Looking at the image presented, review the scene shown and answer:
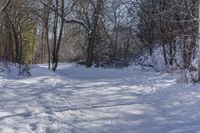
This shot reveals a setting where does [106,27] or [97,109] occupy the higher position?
[106,27]

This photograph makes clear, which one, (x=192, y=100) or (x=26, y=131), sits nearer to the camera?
(x=26, y=131)

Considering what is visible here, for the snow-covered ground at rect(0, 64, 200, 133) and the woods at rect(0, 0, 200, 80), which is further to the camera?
the woods at rect(0, 0, 200, 80)

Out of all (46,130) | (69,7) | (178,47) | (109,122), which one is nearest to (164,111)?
(109,122)

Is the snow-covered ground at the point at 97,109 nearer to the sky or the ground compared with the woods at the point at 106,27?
nearer to the ground

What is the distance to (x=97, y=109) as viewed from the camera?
31.6 ft

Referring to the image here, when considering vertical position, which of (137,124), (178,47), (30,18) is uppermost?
(30,18)

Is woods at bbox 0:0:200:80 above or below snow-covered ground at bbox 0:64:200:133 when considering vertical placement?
above

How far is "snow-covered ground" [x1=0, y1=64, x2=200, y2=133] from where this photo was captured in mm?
7753

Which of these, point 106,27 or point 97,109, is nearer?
point 97,109

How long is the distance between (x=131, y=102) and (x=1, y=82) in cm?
433

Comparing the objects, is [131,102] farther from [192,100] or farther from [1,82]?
[1,82]

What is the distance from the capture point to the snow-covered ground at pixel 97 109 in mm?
7753

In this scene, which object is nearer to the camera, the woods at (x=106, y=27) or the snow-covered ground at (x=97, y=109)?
the snow-covered ground at (x=97, y=109)

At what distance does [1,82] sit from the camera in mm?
12711
